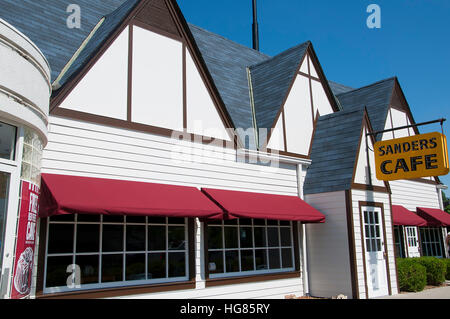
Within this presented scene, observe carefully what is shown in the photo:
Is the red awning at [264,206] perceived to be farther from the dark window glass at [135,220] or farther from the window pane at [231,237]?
the dark window glass at [135,220]

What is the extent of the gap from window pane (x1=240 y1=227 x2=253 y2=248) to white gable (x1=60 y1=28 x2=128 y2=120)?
14.8ft

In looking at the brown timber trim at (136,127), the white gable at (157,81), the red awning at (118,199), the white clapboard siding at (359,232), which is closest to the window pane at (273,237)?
the white clapboard siding at (359,232)

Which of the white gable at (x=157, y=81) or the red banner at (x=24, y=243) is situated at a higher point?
the white gable at (x=157, y=81)

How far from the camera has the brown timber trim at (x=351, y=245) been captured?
11.2m

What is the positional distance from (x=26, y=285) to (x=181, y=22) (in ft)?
23.6

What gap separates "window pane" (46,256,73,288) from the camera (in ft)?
24.5

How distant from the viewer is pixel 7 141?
211 inches

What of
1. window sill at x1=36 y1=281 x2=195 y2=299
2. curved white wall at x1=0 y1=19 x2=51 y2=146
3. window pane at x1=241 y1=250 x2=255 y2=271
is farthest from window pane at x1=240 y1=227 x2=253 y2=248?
curved white wall at x1=0 y1=19 x2=51 y2=146

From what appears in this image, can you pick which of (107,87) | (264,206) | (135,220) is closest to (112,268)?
(135,220)

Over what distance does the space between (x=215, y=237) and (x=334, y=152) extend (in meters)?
5.01

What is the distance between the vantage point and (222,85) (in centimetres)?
1343

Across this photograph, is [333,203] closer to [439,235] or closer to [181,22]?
[181,22]

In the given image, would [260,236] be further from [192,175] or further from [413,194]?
[413,194]

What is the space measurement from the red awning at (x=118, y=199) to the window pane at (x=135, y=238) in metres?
0.92
